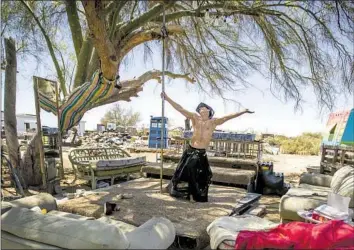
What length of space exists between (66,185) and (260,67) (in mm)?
5842

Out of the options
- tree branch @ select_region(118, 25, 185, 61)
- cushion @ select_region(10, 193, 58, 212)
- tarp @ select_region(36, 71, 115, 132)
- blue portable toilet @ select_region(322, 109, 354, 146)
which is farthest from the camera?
blue portable toilet @ select_region(322, 109, 354, 146)

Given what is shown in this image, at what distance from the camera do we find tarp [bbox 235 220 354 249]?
1.85 m

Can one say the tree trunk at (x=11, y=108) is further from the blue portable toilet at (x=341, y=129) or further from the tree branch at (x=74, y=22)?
the blue portable toilet at (x=341, y=129)

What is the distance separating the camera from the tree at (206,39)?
5.18 m

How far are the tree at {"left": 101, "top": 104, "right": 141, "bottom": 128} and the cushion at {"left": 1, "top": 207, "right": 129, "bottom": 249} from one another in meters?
44.1

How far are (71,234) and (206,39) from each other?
7709 mm

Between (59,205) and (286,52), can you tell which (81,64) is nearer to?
(59,205)

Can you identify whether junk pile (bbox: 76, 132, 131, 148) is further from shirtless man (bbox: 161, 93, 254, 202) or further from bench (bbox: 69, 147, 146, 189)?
shirtless man (bbox: 161, 93, 254, 202)

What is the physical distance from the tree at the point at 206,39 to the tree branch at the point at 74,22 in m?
0.02

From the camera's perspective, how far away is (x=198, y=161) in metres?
4.77

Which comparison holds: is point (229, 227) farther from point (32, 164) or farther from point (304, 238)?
point (32, 164)

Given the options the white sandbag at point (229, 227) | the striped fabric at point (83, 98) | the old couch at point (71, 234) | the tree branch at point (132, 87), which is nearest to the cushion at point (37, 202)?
the old couch at point (71, 234)

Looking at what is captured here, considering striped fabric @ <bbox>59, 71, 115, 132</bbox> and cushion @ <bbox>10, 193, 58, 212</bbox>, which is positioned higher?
striped fabric @ <bbox>59, 71, 115, 132</bbox>

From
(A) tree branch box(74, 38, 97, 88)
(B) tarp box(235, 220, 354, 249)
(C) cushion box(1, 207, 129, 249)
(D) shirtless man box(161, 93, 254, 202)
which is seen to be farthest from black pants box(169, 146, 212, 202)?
(A) tree branch box(74, 38, 97, 88)
